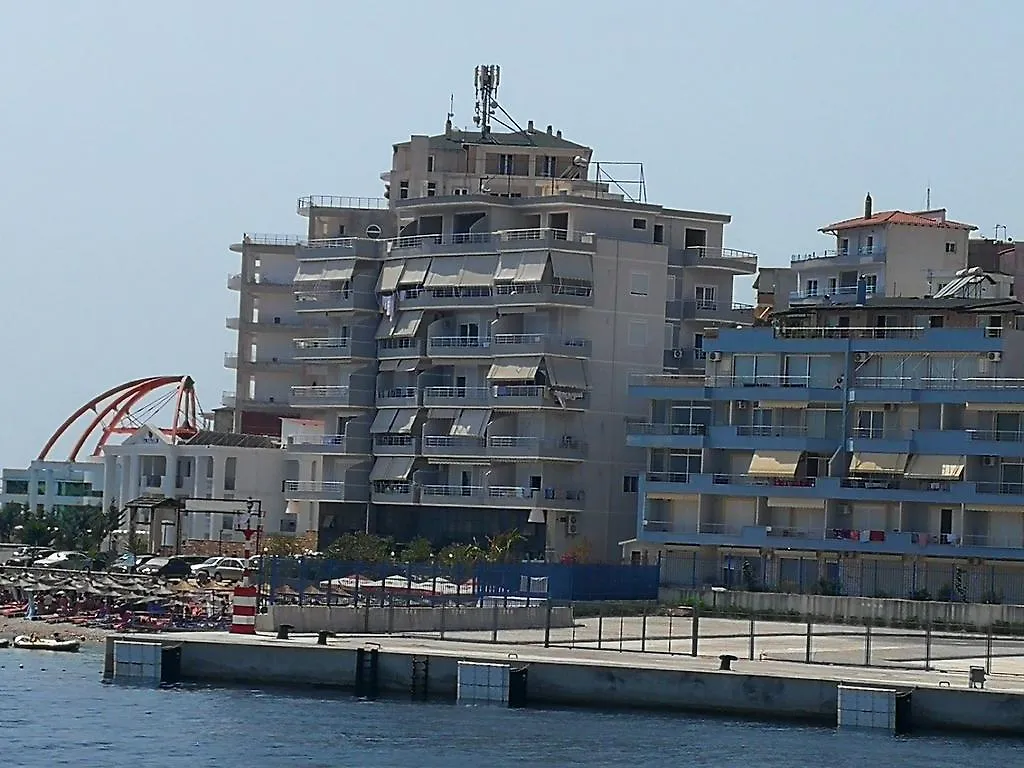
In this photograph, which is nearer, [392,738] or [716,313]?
[392,738]

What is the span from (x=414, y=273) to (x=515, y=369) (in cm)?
831

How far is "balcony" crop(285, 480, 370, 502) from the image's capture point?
119750mm

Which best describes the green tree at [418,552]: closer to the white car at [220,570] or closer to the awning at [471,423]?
the awning at [471,423]

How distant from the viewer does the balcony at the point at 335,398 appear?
397ft

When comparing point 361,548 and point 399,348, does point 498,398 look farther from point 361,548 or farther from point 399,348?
point 361,548

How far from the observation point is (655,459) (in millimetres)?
106812

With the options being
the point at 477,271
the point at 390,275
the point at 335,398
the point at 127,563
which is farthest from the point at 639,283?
the point at 127,563

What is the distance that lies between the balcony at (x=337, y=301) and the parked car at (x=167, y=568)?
1748cm

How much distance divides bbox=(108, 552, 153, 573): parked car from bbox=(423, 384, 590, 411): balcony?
15636 mm

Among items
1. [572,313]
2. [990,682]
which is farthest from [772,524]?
[990,682]

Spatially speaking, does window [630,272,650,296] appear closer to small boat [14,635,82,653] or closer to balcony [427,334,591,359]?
balcony [427,334,591,359]

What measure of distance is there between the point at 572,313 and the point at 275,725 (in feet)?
188

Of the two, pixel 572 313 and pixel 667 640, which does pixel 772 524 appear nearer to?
pixel 572 313

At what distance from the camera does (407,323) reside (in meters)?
118
